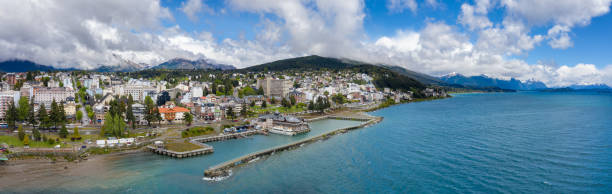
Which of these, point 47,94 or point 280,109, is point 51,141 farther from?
point 280,109

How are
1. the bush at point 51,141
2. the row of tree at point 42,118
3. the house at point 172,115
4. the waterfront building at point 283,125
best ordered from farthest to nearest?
the house at point 172,115, the waterfront building at point 283,125, the row of tree at point 42,118, the bush at point 51,141

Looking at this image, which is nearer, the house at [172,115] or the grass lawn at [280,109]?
the house at [172,115]

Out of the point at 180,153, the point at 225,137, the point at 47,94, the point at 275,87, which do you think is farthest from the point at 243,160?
the point at 275,87

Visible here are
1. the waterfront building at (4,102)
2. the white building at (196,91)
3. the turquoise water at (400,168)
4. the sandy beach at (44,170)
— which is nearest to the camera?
the turquoise water at (400,168)

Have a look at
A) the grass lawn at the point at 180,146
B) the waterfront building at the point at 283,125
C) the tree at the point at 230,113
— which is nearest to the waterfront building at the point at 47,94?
the tree at the point at 230,113

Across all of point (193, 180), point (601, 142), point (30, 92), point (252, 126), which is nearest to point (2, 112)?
point (30, 92)

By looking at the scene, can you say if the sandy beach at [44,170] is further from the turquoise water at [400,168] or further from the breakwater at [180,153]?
the breakwater at [180,153]

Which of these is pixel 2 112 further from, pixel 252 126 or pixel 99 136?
pixel 252 126

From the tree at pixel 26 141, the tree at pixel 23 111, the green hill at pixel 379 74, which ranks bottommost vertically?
the tree at pixel 26 141

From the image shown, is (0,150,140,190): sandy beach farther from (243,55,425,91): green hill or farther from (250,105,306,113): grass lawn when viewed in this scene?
(243,55,425,91): green hill
